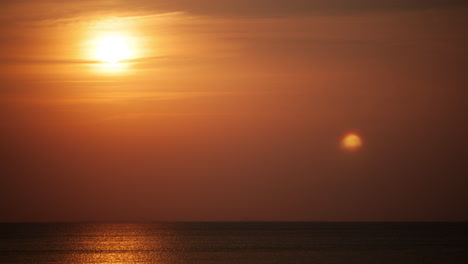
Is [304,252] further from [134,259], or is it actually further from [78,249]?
[78,249]

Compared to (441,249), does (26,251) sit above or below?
above

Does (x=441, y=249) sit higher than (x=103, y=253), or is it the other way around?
(x=103, y=253)

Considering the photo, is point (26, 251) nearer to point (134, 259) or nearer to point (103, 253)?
point (103, 253)

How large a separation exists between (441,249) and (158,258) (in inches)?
1465

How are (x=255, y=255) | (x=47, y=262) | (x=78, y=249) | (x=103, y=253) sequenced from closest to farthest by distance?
(x=47, y=262)
(x=255, y=255)
(x=103, y=253)
(x=78, y=249)

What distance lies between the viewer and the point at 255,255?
7356cm

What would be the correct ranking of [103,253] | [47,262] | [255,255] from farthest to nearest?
[103,253], [255,255], [47,262]

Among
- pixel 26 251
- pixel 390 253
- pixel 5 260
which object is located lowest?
pixel 390 253

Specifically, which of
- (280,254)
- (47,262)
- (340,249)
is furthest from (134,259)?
(340,249)

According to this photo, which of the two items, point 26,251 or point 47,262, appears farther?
point 26,251

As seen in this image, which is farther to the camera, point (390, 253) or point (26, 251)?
point (26, 251)

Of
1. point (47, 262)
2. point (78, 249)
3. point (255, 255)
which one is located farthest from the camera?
point (78, 249)

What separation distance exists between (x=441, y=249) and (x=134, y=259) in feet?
131

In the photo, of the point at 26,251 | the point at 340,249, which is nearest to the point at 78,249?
the point at 26,251
